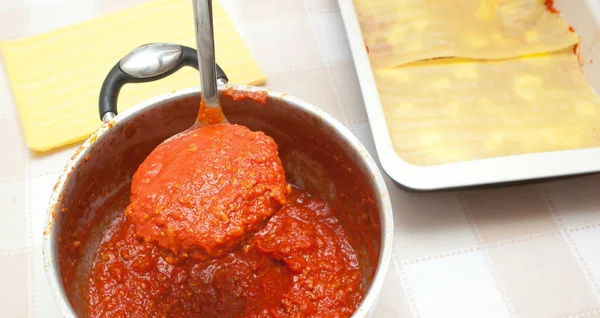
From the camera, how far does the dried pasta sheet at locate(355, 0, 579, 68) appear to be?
1.46 metres

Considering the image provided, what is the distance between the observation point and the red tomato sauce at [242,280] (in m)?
1.03

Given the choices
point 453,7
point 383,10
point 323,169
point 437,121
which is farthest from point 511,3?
point 323,169

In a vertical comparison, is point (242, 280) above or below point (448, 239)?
above

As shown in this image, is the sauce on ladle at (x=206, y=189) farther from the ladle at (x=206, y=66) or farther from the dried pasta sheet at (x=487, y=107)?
the dried pasta sheet at (x=487, y=107)

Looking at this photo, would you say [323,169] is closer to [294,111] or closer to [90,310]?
[294,111]

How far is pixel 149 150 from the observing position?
1095 mm

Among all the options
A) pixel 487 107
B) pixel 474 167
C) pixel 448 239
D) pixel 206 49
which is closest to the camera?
pixel 206 49

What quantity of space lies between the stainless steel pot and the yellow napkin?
30cm

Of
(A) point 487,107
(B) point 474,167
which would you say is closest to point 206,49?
(B) point 474,167

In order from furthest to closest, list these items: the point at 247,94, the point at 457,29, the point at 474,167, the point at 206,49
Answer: the point at 457,29 < the point at 474,167 < the point at 247,94 < the point at 206,49

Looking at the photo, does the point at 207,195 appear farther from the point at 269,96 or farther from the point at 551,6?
the point at 551,6

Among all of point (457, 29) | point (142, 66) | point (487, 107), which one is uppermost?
point (142, 66)

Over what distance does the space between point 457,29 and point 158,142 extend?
879mm

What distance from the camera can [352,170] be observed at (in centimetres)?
101
